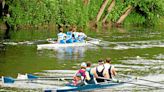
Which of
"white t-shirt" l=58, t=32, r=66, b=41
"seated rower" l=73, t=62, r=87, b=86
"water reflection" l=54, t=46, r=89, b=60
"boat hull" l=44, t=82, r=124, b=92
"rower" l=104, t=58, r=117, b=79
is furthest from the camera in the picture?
"white t-shirt" l=58, t=32, r=66, b=41

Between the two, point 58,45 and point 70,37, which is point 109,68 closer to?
point 58,45

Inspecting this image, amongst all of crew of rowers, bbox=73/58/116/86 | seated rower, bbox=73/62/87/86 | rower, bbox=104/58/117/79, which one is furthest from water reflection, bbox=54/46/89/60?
seated rower, bbox=73/62/87/86

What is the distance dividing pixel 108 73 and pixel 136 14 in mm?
57521

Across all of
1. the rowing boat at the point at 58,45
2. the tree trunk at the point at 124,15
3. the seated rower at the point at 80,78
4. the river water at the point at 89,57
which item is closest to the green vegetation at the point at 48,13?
the tree trunk at the point at 124,15

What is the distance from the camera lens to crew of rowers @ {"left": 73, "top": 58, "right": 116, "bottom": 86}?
2344cm

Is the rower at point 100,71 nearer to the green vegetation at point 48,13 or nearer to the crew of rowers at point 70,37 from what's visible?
the crew of rowers at point 70,37

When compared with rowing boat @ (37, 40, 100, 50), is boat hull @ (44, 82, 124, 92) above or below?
below

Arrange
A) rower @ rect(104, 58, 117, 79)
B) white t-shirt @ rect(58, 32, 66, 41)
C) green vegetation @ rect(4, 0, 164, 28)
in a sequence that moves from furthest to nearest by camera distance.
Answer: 1. green vegetation @ rect(4, 0, 164, 28)
2. white t-shirt @ rect(58, 32, 66, 41)
3. rower @ rect(104, 58, 117, 79)

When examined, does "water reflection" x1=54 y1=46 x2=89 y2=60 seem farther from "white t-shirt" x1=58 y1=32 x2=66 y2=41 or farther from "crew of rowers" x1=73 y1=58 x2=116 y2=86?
"crew of rowers" x1=73 y1=58 x2=116 y2=86

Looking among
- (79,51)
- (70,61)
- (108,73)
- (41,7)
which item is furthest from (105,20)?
(108,73)

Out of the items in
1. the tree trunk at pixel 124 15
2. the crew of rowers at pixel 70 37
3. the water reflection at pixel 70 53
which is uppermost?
the tree trunk at pixel 124 15

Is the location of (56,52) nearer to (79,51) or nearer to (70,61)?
(79,51)

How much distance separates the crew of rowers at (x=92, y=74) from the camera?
2344cm

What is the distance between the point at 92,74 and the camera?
23.9 metres
